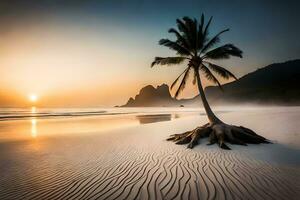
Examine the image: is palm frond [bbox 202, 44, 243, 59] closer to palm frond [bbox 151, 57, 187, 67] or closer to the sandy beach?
palm frond [bbox 151, 57, 187, 67]

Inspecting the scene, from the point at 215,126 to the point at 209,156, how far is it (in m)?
3.86

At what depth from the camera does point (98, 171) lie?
26.5 feet

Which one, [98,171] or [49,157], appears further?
[49,157]

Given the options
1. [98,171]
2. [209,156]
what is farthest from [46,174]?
[209,156]

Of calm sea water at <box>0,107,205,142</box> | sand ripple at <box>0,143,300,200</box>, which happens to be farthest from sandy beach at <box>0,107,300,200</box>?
calm sea water at <box>0,107,205,142</box>

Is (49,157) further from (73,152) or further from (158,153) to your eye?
(158,153)

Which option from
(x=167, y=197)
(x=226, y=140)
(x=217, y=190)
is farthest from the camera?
(x=226, y=140)

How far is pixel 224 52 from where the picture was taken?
1586 cm

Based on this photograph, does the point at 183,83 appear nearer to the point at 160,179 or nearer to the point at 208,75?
the point at 208,75

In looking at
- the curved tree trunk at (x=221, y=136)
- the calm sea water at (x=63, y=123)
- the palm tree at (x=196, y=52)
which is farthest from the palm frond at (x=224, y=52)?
the calm sea water at (x=63, y=123)

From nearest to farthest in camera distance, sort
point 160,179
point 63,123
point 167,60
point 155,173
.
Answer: point 160,179 → point 155,173 → point 167,60 → point 63,123

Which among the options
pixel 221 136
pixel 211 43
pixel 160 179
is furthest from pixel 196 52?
pixel 160 179

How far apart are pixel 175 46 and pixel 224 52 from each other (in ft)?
11.6

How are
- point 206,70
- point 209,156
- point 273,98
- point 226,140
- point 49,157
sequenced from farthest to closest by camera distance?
point 273,98
point 206,70
point 226,140
point 49,157
point 209,156
